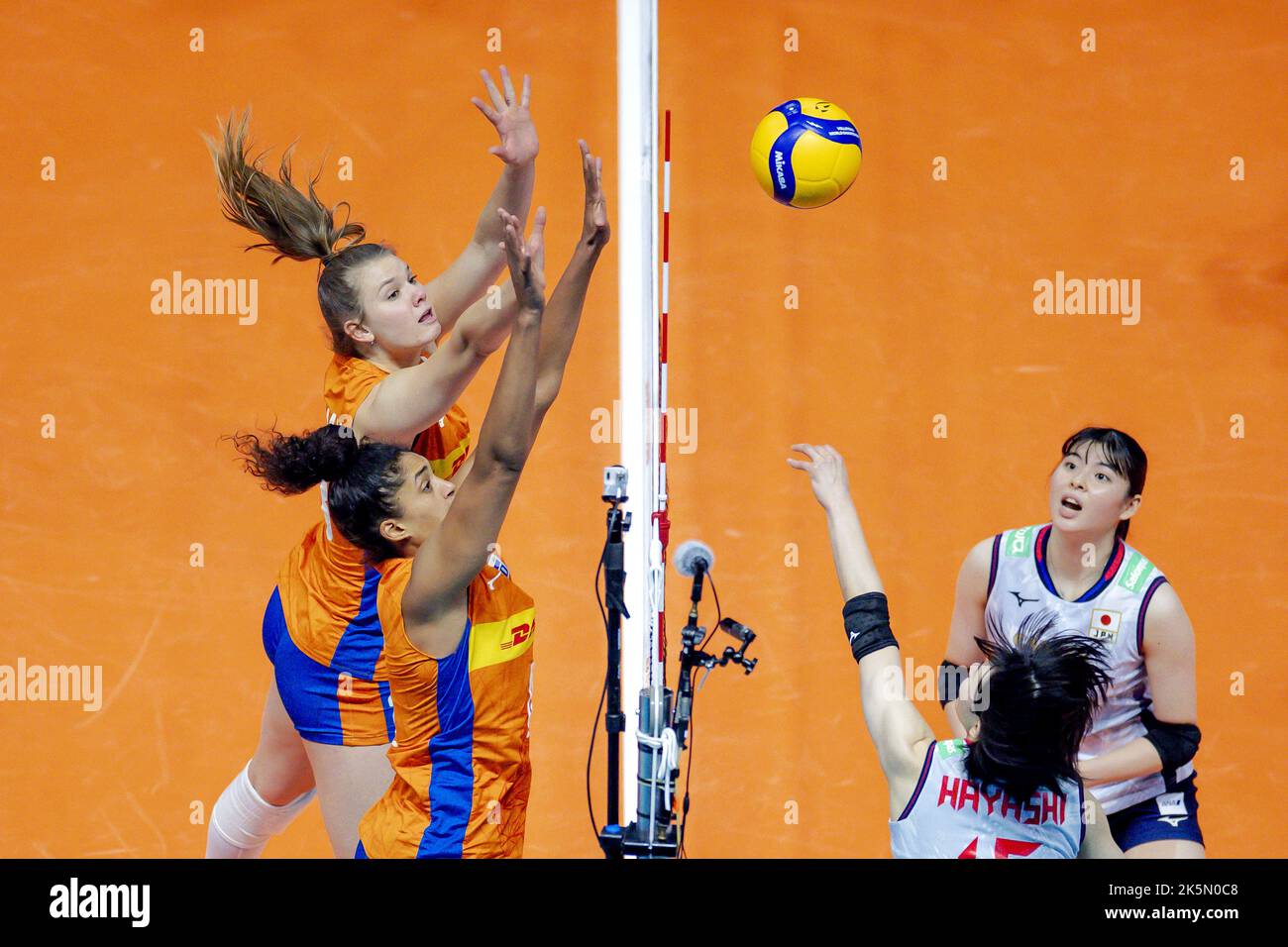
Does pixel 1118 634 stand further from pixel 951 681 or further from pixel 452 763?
pixel 452 763

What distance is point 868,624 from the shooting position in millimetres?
3066

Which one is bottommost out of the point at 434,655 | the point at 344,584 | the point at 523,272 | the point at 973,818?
the point at 973,818

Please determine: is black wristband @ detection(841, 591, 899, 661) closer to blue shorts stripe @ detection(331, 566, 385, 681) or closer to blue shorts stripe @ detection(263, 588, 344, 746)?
blue shorts stripe @ detection(331, 566, 385, 681)

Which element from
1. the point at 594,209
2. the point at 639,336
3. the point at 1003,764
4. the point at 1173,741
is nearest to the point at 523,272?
the point at 594,209

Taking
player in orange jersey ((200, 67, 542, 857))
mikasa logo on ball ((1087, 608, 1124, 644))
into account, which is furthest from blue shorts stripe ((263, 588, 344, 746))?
mikasa logo on ball ((1087, 608, 1124, 644))

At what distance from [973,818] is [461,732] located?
3.91 feet

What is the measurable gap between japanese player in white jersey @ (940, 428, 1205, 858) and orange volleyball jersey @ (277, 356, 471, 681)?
5.03 feet

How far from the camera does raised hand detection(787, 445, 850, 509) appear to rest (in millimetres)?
3189

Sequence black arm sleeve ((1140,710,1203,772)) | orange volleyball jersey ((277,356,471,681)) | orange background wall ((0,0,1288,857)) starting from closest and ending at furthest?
1. black arm sleeve ((1140,710,1203,772))
2. orange volleyball jersey ((277,356,471,681))
3. orange background wall ((0,0,1288,857))

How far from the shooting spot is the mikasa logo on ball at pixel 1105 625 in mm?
3709

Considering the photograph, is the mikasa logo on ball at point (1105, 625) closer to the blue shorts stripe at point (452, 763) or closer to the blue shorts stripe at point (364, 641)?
the blue shorts stripe at point (452, 763)

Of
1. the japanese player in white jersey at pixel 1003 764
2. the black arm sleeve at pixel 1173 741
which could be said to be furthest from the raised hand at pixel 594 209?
the black arm sleeve at pixel 1173 741

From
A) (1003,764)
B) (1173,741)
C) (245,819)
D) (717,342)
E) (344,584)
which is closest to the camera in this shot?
(1003,764)

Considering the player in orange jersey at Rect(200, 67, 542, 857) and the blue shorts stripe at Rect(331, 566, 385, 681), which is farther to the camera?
the blue shorts stripe at Rect(331, 566, 385, 681)
